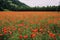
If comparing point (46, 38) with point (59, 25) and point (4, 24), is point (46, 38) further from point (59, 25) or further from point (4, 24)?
point (4, 24)

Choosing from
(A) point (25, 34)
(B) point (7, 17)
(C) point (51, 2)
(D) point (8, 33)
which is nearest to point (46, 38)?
(A) point (25, 34)

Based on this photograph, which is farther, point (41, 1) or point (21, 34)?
point (41, 1)

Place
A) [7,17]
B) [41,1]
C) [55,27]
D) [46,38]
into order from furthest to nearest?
[7,17] → [41,1] → [55,27] → [46,38]

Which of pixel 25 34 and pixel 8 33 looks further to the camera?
pixel 8 33

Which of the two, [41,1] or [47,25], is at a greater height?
[41,1]

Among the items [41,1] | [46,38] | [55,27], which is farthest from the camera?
[41,1]

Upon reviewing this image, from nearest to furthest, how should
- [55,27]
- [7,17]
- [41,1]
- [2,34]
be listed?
[2,34] → [55,27] → [41,1] → [7,17]

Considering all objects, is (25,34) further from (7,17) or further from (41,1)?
(7,17)

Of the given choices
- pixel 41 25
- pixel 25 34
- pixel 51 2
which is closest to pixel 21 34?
pixel 25 34

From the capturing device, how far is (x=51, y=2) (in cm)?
539

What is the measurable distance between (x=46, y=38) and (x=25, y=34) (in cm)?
45

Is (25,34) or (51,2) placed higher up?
(51,2)

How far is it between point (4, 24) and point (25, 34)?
3.86 feet

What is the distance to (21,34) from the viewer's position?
14.5ft
